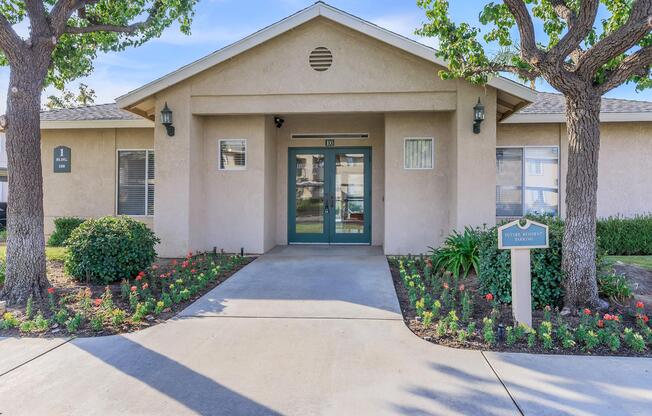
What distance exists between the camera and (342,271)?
25.2 feet

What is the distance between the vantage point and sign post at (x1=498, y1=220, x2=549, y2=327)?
15.0ft

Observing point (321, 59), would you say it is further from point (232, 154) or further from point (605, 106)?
point (605, 106)

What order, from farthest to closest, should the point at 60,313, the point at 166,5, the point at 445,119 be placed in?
the point at 445,119, the point at 166,5, the point at 60,313

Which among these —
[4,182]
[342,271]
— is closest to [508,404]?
[342,271]

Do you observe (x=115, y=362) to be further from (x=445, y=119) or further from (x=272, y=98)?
(x=445, y=119)

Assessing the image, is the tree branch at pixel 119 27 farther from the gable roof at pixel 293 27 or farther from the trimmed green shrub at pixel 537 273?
the trimmed green shrub at pixel 537 273

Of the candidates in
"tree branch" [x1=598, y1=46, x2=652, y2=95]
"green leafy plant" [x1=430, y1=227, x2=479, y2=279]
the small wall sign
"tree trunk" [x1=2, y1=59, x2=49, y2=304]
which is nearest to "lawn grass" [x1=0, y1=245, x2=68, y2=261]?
"tree trunk" [x1=2, y1=59, x2=49, y2=304]

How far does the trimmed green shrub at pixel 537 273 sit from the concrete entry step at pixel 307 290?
135 centimetres

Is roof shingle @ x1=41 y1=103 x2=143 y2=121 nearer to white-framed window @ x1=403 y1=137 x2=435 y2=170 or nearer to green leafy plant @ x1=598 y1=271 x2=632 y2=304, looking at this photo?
white-framed window @ x1=403 y1=137 x2=435 y2=170

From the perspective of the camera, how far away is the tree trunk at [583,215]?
5.09 metres

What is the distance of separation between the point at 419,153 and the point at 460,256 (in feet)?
10.1

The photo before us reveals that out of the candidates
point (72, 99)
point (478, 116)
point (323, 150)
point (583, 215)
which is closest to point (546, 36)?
point (478, 116)

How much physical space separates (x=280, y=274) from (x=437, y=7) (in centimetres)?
512

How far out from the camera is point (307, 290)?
6426 millimetres
